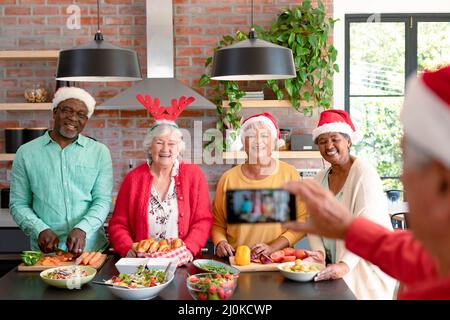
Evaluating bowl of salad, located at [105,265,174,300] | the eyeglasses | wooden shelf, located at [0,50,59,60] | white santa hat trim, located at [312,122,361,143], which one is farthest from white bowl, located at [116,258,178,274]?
wooden shelf, located at [0,50,59,60]

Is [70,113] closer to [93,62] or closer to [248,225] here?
[93,62]

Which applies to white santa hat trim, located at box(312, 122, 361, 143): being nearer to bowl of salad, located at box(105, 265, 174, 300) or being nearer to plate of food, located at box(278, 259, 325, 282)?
plate of food, located at box(278, 259, 325, 282)

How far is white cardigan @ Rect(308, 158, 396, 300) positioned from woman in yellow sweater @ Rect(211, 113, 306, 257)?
0.20 meters

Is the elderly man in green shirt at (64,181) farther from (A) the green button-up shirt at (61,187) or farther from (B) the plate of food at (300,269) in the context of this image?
(B) the plate of food at (300,269)

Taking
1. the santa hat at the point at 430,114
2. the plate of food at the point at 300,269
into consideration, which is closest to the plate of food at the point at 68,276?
the plate of food at the point at 300,269

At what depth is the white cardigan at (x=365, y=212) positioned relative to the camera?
2805 mm

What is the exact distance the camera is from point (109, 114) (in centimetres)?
534

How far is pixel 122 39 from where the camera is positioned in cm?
532

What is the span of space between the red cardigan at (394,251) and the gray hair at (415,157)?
0.81ft

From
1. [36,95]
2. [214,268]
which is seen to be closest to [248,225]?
[214,268]

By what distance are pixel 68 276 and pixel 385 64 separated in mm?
4389

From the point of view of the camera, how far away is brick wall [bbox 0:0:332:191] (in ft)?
17.3

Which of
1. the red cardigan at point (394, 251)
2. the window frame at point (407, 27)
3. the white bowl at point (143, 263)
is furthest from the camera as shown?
the window frame at point (407, 27)

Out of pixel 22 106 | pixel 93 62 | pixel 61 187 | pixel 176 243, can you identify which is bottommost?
pixel 176 243
